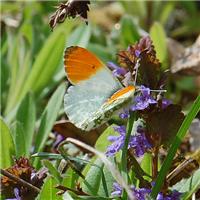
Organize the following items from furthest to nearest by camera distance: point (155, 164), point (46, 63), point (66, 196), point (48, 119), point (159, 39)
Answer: point (159, 39) < point (46, 63) < point (48, 119) < point (155, 164) < point (66, 196)

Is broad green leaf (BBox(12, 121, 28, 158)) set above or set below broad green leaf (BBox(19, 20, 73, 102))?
below

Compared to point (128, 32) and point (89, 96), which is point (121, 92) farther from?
point (128, 32)

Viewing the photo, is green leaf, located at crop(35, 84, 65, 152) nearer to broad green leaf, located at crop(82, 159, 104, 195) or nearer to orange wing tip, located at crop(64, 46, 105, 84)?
broad green leaf, located at crop(82, 159, 104, 195)

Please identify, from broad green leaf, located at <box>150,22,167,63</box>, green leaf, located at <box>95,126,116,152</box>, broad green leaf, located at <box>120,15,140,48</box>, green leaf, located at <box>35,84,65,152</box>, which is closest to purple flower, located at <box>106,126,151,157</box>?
green leaf, located at <box>95,126,116,152</box>

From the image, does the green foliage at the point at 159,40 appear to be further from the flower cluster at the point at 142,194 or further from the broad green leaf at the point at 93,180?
the flower cluster at the point at 142,194

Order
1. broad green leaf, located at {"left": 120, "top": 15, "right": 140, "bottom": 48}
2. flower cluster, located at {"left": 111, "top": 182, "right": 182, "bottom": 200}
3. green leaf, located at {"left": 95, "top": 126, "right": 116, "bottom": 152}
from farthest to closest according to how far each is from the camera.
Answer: broad green leaf, located at {"left": 120, "top": 15, "right": 140, "bottom": 48} < green leaf, located at {"left": 95, "top": 126, "right": 116, "bottom": 152} < flower cluster, located at {"left": 111, "top": 182, "right": 182, "bottom": 200}

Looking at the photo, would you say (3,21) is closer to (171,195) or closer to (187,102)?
(187,102)

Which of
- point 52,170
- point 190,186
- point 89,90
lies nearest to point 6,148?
point 52,170
